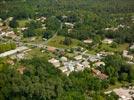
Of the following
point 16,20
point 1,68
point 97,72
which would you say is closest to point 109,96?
point 97,72

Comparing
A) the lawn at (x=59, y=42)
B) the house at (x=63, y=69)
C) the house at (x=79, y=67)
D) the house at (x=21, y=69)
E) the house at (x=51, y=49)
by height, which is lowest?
the lawn at (x=59, y=42)

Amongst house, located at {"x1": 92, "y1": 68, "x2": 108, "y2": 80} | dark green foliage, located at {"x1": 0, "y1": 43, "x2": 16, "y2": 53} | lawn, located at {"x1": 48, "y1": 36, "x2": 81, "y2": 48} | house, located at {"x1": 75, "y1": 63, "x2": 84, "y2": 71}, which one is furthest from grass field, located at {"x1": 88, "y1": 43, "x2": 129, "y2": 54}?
dark green foliage, located at {"x1": 0, "y1": 43, "x2": 16, "y2": 53}

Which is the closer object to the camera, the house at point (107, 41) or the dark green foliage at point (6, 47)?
the dark green foliage at point (6, 47)

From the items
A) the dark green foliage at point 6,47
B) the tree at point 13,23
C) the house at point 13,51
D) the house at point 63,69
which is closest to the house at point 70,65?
the house at point 63,69

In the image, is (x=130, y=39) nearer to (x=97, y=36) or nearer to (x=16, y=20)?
(x=97, y=36)

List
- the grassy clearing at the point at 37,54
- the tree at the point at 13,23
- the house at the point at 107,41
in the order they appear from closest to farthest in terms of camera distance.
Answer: the grassy clearing at the point at 37,54
the house at the point at 107,41
the tree at the point at 13,23

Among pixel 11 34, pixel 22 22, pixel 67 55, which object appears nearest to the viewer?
pixel 67 55

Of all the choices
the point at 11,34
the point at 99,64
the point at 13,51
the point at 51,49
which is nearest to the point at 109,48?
the point at 51,49

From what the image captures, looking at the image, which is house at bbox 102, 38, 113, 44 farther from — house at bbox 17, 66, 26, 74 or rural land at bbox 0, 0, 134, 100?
house at bbox 17, 66, 26, 74

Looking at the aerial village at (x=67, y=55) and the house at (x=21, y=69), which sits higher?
the house at (x=21, y=69)

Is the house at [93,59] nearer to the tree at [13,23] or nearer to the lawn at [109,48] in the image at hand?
the lawn at [109,48]

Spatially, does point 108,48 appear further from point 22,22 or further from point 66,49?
point 22,22
